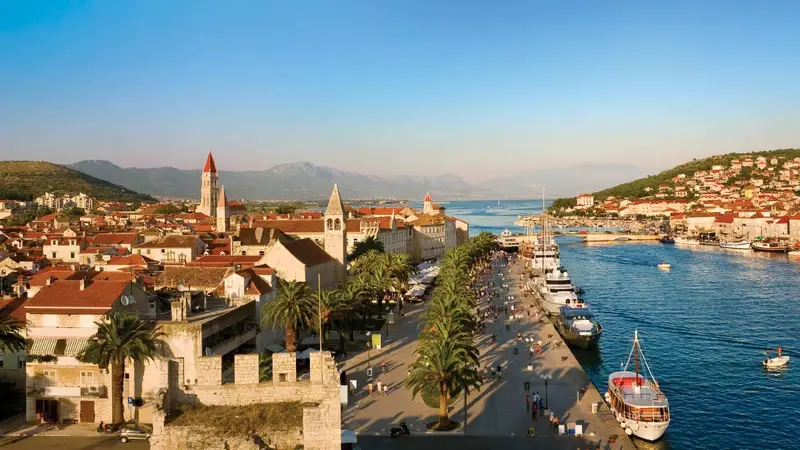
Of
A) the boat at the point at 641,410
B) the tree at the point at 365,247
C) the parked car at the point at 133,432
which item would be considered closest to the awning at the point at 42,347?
the parked car at the point at 133,432

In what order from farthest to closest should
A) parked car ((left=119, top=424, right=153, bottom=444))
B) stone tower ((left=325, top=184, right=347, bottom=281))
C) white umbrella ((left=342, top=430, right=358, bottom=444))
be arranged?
stone tower ((left=325, top=184, right=347, bottom=281)) < parked car ((left=119, top=424, right=153, bottom=444)) < white umbrella ((left=342, top=430, right=358, bottom=444))

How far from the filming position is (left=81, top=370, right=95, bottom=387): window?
97.1ft

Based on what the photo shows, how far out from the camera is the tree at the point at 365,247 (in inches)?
3194

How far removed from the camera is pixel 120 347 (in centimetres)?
2730

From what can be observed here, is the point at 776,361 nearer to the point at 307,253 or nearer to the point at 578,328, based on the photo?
the point at 578,328

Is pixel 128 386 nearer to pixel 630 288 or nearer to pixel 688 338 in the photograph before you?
pixel 688 338

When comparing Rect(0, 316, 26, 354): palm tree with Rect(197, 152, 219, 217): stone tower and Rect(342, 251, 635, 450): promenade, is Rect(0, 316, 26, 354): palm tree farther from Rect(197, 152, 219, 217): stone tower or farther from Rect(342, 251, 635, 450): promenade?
Rect(197, 152, 219, 217): stone tower

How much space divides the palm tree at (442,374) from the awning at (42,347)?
16530 mm

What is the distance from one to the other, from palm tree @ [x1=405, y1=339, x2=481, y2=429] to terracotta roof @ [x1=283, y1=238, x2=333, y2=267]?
1078 inches

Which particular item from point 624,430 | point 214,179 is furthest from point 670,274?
point 214,179

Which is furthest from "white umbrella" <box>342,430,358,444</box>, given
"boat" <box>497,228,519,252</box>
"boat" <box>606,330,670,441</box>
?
"boat" <box>497,228,519,252</box>

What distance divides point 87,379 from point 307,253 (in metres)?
31.2

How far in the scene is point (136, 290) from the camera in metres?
33.1

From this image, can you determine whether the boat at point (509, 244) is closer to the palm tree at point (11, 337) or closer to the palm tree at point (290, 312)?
the palm tree at point (290, 312)
